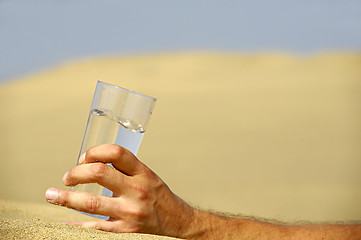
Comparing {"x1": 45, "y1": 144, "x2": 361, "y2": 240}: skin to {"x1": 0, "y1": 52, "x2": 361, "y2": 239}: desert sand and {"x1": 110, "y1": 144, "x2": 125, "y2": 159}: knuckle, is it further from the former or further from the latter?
{"x1": 0, "y1": 52, "x2": 361, "y2": 239}: desert sand

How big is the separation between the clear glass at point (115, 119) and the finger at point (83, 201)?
0.30ft

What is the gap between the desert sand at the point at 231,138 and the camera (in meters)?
8.07

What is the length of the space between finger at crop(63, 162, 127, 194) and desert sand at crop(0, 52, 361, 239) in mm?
184

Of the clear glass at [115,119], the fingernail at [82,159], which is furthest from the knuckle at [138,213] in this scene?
the fingernail at [82,159]

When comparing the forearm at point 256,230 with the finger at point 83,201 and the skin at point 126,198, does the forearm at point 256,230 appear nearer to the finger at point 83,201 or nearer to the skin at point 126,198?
the skin at point 126,198

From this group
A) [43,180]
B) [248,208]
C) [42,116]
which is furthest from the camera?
[42,116]

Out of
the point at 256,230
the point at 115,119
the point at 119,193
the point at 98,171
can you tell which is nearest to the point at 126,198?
the point at 119,193

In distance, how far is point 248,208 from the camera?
735cm

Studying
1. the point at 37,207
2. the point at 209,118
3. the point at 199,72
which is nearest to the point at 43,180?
the point at 209,118

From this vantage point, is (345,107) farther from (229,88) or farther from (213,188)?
(213,188)

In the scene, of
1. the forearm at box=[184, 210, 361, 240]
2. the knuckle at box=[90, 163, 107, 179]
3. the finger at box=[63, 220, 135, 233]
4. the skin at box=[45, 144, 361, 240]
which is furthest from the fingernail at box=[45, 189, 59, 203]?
→ the forearm at box=[184, 210, 361, 240]

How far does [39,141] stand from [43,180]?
283 centimetres

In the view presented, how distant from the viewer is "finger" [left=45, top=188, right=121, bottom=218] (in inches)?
63.4

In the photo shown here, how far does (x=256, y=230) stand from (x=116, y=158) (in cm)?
80
